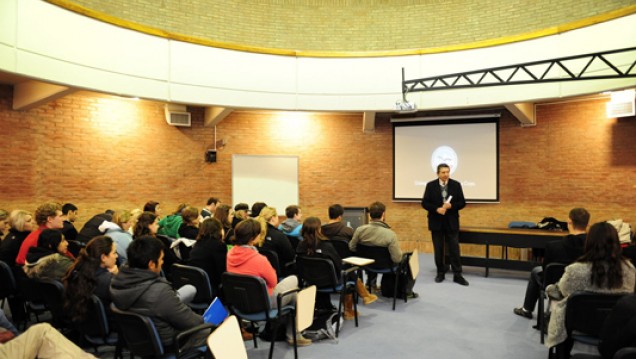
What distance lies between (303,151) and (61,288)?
7.33 m

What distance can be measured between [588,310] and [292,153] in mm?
7854

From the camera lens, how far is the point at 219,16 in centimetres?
945

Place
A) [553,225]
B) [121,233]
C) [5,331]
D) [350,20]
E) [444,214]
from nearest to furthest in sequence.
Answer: [5,331], [121,233], [444,214], [553,225], [350,20]

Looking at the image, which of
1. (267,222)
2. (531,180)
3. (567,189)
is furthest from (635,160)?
(267,222)

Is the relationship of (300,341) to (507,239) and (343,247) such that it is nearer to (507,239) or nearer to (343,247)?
(343,247)

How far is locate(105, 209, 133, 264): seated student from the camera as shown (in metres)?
4.54

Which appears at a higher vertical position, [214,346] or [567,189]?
[567,189]

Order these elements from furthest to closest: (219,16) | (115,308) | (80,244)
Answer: (219,16)
(80,244)
(115,308)

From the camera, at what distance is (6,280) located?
13.9 feet

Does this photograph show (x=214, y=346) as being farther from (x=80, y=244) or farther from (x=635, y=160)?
(x=635, y=160)

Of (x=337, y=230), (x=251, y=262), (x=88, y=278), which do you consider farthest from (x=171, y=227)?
(x=88, y=278)

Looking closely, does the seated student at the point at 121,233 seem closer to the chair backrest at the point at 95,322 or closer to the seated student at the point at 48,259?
the seated student at the point at 48,259

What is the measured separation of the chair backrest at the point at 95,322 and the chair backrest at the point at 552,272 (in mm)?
3822

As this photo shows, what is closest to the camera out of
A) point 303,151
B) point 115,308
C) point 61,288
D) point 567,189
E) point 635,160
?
point 115,308
